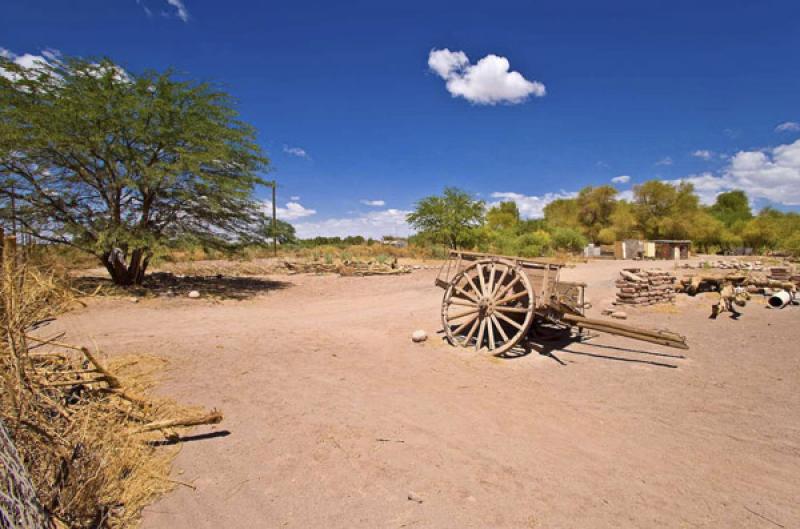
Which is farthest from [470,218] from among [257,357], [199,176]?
[257,357]

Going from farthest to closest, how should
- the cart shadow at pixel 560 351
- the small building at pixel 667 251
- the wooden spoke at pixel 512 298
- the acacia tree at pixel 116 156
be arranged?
the small building at pixel 667 251, the acacia tree at pixel 116 156, the cart shadow at pixel 560 351, the wooden spoke at pixel 512 298

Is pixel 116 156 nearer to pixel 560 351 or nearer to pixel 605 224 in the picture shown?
pixel 560 351

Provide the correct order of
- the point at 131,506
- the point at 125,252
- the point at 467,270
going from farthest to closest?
the point at 125,252, the point at 467,270, the point at 131,506

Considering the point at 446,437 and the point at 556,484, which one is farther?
the point at 446,437

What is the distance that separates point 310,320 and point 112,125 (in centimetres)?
826

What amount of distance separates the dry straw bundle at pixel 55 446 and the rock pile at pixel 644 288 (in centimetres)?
1209

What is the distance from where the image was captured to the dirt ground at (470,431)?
2.86 meters

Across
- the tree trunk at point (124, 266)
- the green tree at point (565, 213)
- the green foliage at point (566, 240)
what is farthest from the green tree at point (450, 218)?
the green tree at point (565, 213)

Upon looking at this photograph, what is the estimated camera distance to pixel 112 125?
11.0 meters

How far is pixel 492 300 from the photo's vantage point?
23.6ft

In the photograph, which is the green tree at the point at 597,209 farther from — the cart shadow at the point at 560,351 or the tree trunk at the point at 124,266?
the tree trunk at the point at 124,266

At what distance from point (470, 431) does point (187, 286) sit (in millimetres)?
12466

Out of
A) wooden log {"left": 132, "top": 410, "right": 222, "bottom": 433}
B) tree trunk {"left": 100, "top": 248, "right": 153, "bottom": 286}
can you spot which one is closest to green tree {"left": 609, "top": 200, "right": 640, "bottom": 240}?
tree trunk {"left": 100, "top": 248, "right": 153, "bottom": 286}

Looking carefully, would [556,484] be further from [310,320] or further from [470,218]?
[470,218]
